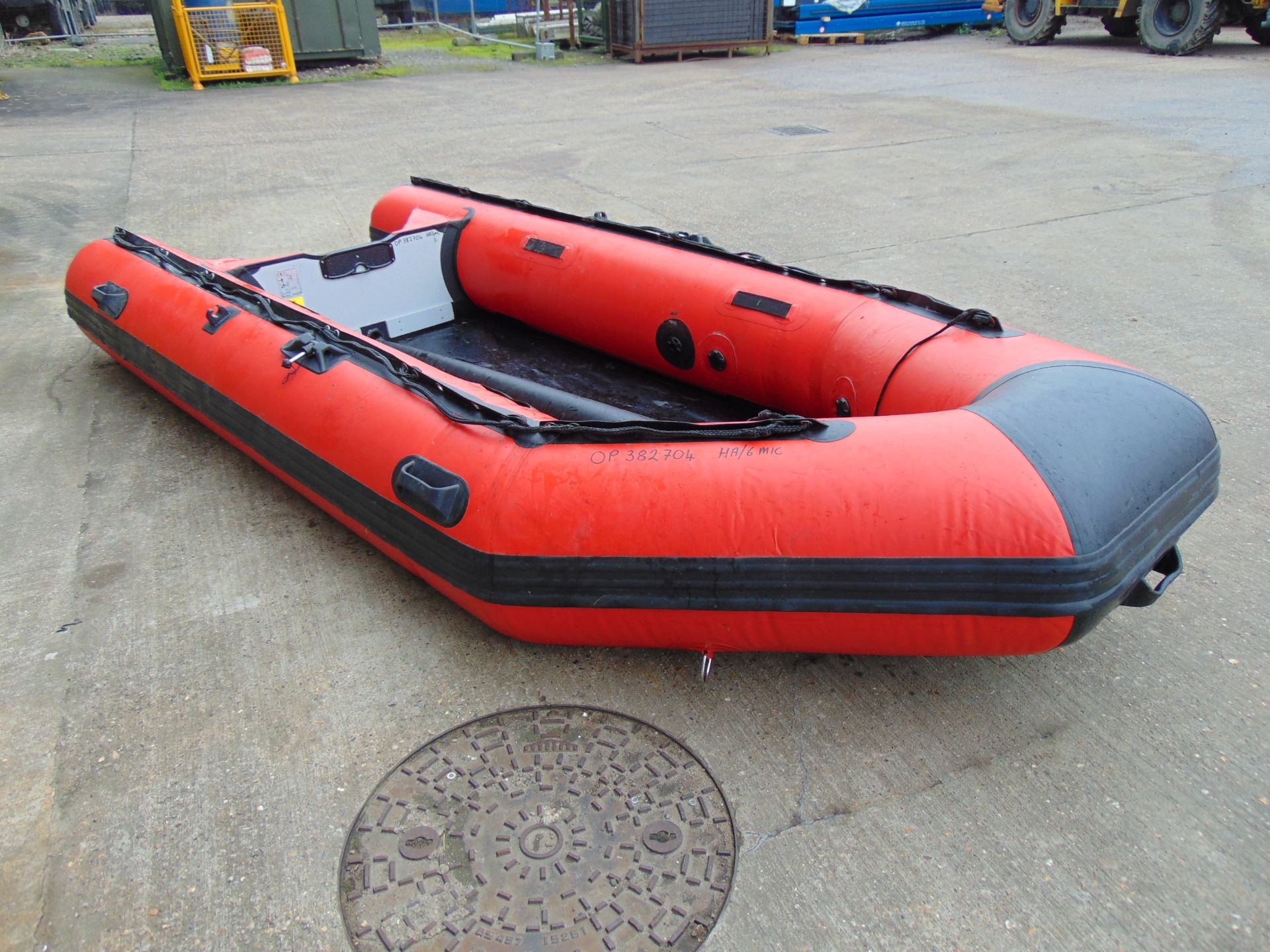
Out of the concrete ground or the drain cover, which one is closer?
the concrete ground

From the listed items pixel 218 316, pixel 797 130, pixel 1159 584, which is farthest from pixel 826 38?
pixel 1159 584

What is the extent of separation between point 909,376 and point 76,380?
4242 mm

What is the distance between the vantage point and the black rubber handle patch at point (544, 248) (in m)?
4.24

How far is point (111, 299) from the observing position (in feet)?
13.5

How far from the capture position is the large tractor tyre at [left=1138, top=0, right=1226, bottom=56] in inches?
525

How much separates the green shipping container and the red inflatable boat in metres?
12.2

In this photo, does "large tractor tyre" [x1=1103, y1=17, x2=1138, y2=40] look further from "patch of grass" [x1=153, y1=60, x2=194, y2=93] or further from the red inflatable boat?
the red inflatable boat

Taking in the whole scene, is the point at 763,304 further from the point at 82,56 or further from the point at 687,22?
the point at 82,56

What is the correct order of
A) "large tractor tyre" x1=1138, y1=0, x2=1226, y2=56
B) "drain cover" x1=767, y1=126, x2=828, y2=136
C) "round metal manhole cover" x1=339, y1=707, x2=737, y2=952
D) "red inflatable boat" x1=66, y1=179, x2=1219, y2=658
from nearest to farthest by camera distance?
1. "round metal manhole cover" x1=339, y1=707, x2=737, y2=952
2. "red inflatable boat" x1=66, y1=179, x2=1219, y2=658
3. "drain cover" x1=767, y1=126, x2=828, y2=136
4. "large tractor tyre" x1=1138, y1=0, x2=1226, y2=56

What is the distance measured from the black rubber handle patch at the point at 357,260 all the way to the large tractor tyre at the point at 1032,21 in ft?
51.1

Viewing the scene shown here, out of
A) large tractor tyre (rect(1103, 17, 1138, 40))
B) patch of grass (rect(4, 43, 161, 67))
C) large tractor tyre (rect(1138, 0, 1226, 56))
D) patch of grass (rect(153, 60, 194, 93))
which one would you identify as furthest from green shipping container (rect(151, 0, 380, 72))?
large tractor tyre (rect(1103, 17, 1138, 40))

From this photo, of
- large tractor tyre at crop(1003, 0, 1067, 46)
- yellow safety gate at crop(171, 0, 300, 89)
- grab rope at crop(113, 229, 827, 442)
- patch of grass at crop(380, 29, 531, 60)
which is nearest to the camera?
grab rope at crop(113, 229, 827, 442)

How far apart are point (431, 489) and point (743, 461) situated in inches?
37.9

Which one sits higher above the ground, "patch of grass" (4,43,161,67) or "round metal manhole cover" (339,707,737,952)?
"patch of grass" (4,43,161,67)
